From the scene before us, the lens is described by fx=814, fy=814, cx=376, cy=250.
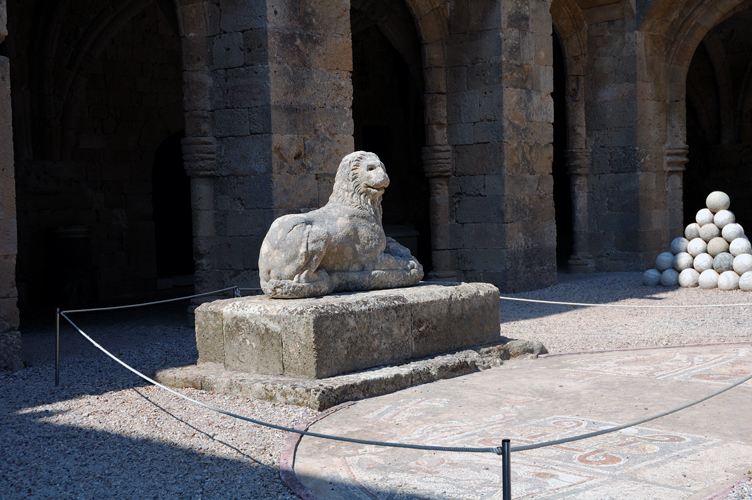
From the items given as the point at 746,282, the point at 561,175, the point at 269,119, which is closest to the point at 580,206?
the point at 746,282

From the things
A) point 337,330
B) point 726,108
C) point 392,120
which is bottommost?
point 337,330

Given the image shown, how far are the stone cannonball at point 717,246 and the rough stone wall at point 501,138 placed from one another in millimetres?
1953

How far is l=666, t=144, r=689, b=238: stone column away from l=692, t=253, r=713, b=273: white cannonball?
3007 millimetres

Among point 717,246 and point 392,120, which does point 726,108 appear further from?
point 717,246

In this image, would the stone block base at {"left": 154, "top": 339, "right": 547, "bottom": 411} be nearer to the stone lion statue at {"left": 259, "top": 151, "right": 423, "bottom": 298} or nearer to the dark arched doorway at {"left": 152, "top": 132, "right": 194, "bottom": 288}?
the stone lion statue at {"left": 259, "top": 151, "right": 423, "bottom": 298}

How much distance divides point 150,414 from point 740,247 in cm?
748

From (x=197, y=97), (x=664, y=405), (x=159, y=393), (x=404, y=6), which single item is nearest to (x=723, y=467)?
(x=664, y=405)

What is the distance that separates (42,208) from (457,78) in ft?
18.7

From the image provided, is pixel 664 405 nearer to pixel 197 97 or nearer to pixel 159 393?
pixel 159 393

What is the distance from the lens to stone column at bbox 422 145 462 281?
33.7 feet

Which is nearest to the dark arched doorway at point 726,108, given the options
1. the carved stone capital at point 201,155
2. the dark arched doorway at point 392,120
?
the dark arched doorway at point 392,120

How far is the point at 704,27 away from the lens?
12445 mm

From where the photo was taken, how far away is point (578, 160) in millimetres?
12352

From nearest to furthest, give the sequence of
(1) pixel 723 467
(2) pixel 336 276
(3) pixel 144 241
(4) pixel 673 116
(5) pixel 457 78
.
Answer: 1. (1) pixel 723 467
2. (2) pixel 336 276
3. (5) pixel 457 78
4. (3) pixel 144 241
5. (4) pixel 673 116
